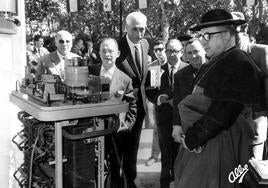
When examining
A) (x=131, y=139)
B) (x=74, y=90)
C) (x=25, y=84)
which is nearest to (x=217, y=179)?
(x=74, y=90)

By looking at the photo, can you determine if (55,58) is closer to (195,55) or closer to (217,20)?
(195,55)

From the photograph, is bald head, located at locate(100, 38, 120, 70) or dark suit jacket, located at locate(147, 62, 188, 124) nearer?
bald head, located at locate(100, 38, 120, 70)

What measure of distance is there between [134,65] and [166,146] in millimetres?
944

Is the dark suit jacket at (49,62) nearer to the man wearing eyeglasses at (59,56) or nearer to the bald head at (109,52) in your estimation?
the man wearing eyeglasses at (59,56)

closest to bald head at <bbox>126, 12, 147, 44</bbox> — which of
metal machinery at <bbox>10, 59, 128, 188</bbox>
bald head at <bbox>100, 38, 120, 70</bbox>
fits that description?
bald head at <bbox>100, 38, 120, 70</bbox>

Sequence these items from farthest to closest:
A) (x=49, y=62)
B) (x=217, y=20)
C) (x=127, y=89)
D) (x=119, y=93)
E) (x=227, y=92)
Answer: (x=49, y=62), (x=127, y=89), (x=119, y=93), (x=217, y=20), (x=227, y=92)

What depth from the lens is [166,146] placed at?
11.3 ft

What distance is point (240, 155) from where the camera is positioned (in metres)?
1.88

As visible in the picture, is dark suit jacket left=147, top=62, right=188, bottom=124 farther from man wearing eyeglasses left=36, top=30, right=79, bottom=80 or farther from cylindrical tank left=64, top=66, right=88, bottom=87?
cylindrical tank left=64, top=66, right=88, bottom=87

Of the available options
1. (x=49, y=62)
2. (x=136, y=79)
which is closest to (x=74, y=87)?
(x=136, y=79)

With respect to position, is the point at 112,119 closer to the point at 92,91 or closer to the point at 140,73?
the point at 92,91

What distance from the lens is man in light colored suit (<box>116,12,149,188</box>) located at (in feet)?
9.59

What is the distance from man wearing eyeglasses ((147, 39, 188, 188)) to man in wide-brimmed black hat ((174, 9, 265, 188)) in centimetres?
129

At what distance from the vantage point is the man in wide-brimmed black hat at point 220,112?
70.0 inches
